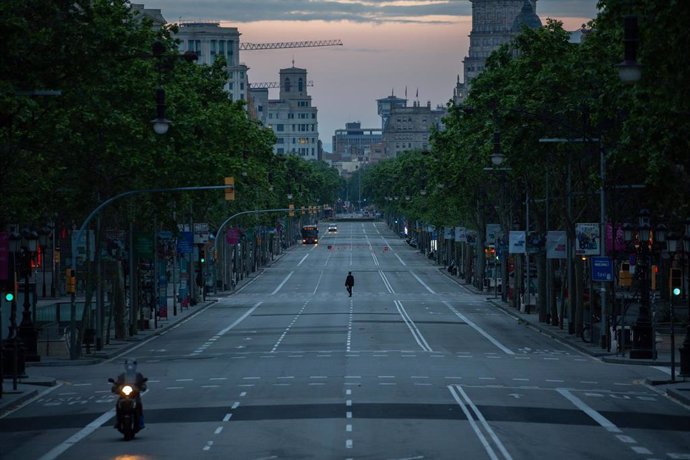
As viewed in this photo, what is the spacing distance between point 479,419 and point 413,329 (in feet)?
135

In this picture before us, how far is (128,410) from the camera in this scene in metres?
33.5

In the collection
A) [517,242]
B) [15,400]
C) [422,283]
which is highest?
[517,242]

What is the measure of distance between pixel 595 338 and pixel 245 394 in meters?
28.2

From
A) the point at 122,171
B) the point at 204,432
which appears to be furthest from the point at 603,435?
the point at 122,171

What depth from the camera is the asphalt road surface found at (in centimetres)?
3219

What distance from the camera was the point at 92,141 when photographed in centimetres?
6134

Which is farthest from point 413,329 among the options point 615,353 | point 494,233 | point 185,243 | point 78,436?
point 78,436

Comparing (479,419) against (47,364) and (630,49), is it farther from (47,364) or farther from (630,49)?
(47,364)

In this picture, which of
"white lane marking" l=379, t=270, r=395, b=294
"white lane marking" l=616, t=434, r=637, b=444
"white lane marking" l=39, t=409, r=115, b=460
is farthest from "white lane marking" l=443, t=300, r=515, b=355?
"white lane marking" l=616, t=434, r=637, b=444

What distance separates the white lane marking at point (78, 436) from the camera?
31.8 m

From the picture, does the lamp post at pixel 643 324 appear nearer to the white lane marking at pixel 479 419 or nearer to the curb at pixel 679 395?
the curb at pixel 679 395

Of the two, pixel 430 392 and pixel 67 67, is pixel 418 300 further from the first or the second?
pixel 67 67

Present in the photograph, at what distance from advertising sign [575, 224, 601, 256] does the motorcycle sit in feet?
112

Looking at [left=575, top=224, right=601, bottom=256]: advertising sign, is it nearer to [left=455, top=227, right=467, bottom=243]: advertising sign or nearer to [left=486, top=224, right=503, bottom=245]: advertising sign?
[left=486, top=224, right=503, bottom=245]: advertising sign
